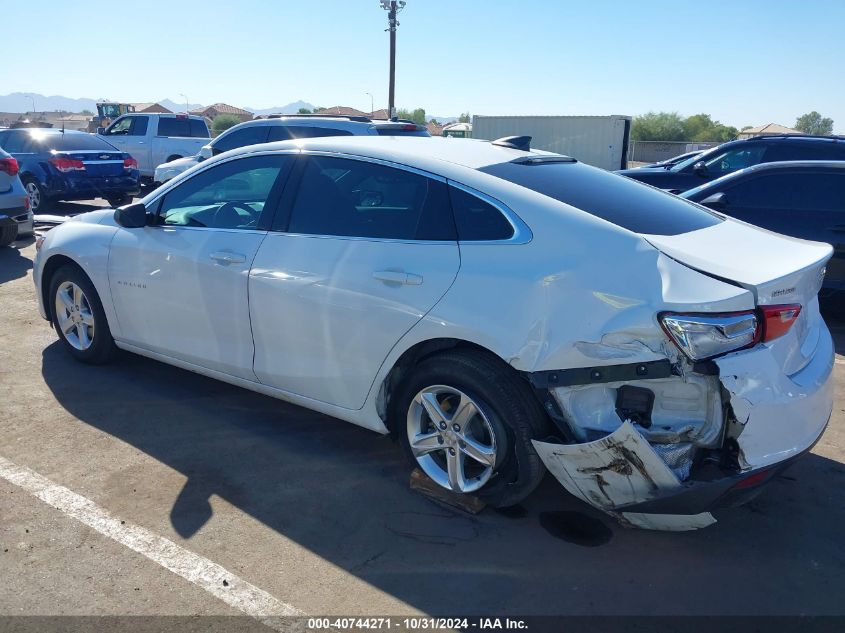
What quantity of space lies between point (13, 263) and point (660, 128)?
181ft

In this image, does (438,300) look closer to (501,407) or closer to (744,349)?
(501,407)

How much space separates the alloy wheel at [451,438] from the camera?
3.23 m

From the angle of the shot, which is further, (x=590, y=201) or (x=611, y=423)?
(x=590, y=201)

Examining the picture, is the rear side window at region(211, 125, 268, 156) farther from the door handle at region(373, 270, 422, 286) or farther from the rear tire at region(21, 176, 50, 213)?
the door handle at region(373, 270, 422, 286)

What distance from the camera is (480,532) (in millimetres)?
3223

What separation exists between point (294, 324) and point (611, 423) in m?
1.73

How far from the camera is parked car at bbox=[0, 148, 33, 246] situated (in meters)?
8.95

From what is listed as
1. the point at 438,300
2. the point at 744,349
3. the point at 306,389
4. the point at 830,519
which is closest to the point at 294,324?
the point at 306,389

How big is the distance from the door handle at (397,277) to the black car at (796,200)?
4617 mm

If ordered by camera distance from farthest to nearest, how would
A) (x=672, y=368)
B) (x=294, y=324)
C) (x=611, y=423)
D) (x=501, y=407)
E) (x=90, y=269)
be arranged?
(x=90, y=269) → (x=294, y=324) → (x=501, y=407) → (x=611, y=423) → (x=672, y=368)

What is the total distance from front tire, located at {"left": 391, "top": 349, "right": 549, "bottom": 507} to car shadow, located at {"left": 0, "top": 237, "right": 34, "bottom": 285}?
6353 mm

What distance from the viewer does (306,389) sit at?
3816 millimetres

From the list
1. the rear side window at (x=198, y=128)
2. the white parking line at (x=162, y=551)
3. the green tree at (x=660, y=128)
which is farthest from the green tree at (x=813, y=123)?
the white parking line at (x=162, y=551)

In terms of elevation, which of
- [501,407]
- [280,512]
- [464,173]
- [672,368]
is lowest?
[280,512]
